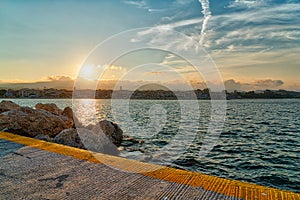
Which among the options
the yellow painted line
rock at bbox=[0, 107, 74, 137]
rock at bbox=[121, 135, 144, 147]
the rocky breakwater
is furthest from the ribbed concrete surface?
rock at bbox=[121, 135, 144, 147]

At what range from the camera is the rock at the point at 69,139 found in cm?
800

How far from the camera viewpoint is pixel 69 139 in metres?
8.10

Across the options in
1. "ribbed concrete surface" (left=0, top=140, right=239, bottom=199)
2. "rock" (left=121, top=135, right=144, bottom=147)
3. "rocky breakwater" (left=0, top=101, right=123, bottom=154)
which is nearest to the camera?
"ribbed concrete surface" (left=0, top=140, right=239, bottom=199)

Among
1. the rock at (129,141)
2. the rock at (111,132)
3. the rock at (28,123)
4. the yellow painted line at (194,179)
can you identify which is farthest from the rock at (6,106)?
the yellow painted line at (194,179)

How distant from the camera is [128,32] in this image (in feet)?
21.2

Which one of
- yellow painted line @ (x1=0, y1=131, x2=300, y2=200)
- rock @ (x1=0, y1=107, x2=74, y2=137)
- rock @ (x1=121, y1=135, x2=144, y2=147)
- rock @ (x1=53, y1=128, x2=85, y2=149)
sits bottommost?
rock @ (x1=121, y1=135, x2=144, y2=147)

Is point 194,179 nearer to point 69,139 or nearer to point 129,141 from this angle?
point 69,139

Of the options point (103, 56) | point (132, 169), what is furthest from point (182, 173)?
point (103, 56)

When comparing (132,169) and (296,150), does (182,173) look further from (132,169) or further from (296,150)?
(296,150)

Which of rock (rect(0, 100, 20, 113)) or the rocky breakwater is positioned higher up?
rock (rect(0, 100, 20, 113))

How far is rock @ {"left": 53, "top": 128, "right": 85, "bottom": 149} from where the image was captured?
26.2 ft

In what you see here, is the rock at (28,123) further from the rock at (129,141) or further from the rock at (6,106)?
the rock at (6,106)

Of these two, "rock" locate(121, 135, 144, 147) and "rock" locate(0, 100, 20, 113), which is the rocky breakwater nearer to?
"rock" locate(121, 135, 144, 147)

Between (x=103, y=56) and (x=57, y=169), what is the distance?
283 cm
